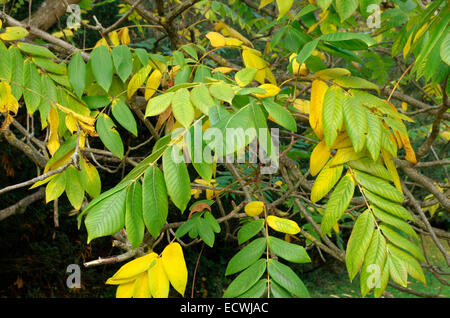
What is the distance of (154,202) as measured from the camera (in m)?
0.92

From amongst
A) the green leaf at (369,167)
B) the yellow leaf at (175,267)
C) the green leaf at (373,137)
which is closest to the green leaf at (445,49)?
the green leaf at (373,137)

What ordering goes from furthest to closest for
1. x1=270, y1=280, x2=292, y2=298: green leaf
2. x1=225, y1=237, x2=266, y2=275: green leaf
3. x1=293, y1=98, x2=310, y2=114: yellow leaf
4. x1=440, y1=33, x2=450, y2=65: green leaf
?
x1=293, y1=98, x2=310, y2=114: yellow leaf → x1=225, y1=237, x2=266, y2=275: green leaf → x1=270, y1=280, x2=292, y2=298: green leaf → x1=440, y1=33, x2=450, y2=65: green leaf

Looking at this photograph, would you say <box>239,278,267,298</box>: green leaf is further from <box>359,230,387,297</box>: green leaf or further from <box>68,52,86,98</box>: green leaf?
<box>68,52,86,98</box>: green leaf

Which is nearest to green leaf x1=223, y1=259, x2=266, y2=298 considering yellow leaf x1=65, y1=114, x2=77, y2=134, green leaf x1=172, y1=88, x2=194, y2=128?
green leaf x1=172, y1=88, x2=194, y2=128

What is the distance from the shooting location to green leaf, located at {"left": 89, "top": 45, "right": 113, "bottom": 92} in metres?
1.28

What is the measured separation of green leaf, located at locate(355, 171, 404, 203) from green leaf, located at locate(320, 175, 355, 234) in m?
0.04

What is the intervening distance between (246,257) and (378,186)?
41cm

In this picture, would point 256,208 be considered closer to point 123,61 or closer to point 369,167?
point 369,167

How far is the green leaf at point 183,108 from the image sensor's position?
970 mm

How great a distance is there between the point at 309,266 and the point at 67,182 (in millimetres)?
5980

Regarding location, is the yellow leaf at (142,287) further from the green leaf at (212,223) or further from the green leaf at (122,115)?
the green leaf at (122,115)

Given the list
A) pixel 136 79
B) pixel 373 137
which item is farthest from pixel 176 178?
pixel 136 79
